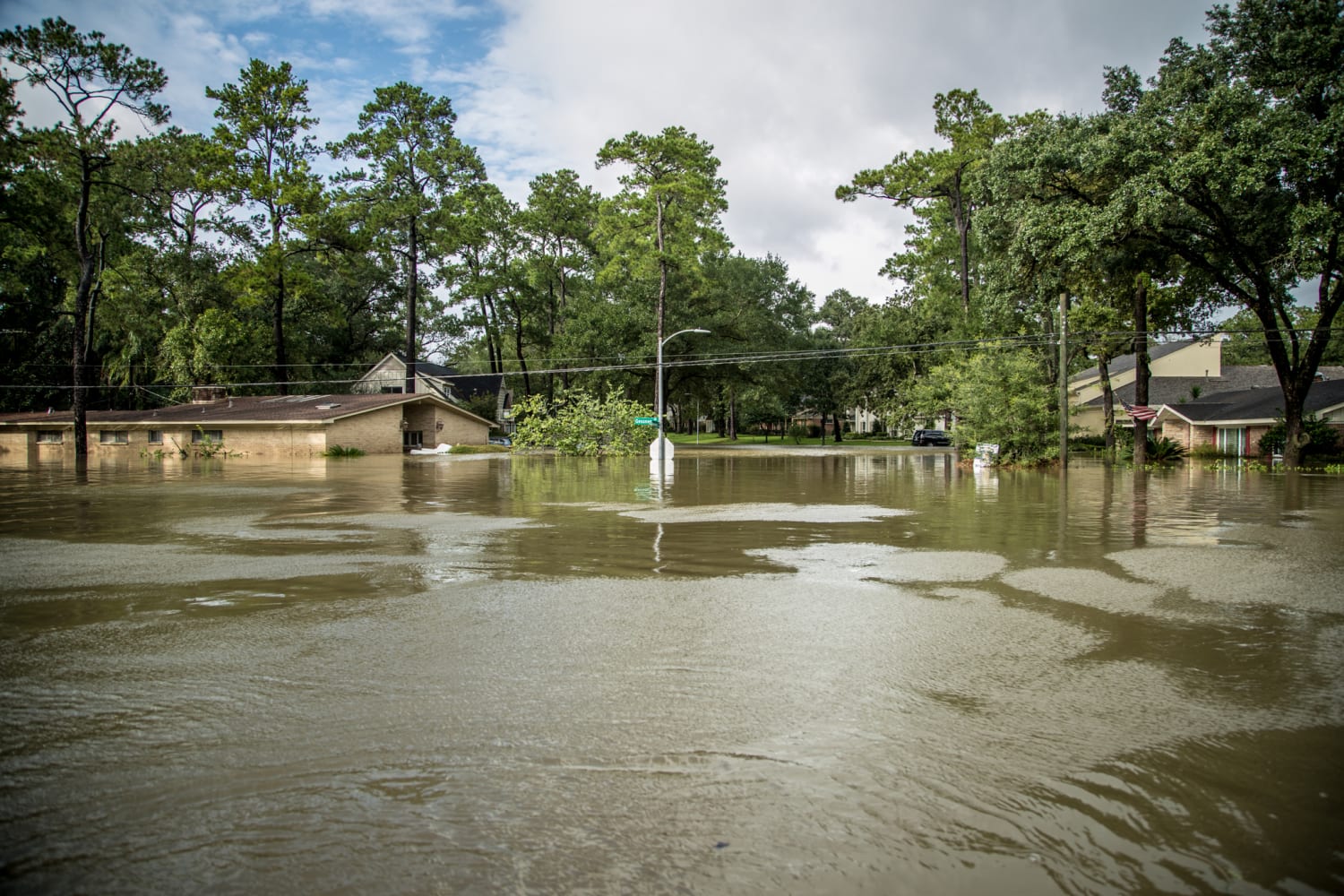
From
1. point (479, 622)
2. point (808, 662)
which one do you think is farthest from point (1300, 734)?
point (479, 622)

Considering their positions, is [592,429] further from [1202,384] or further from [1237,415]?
[1202,384]

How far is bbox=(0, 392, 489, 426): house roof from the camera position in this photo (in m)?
47.5

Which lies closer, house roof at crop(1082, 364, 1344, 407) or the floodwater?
the floodwater

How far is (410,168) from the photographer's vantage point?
5581cm

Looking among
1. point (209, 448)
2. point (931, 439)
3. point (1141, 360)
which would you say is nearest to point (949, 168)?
point (1141, 360)

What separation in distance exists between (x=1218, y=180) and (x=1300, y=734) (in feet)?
88.7

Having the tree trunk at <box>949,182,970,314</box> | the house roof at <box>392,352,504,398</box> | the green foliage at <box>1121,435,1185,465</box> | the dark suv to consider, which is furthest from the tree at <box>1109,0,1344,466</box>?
the house roof at <box>392,352,504,398</box>

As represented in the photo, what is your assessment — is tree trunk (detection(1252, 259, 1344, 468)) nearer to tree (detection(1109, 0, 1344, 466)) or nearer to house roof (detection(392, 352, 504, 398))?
tree (detection(1109, 0, 1344, 466))

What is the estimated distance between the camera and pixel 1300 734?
4.60 m

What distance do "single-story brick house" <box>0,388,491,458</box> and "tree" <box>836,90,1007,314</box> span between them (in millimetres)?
29144

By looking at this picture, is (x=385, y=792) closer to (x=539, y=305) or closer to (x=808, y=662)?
(x=808, y=662)

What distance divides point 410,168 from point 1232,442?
A: 52.8 m

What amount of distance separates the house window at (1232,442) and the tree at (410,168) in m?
48.5

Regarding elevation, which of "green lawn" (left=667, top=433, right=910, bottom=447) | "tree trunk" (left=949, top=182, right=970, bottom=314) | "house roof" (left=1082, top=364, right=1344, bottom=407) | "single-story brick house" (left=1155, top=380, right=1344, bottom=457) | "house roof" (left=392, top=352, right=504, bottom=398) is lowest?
"green lawn" (left=667, top=433, right=910, bottom=447)
